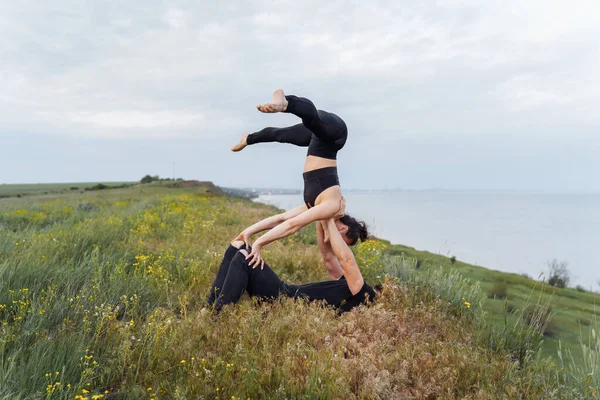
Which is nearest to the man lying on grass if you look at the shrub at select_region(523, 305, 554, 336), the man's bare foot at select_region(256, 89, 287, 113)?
the man's bare foot at select_region(256, 89, 287, 113)

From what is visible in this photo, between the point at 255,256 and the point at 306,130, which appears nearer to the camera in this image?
the point at 255,256

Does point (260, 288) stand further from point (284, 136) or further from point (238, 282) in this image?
point (284, 136)

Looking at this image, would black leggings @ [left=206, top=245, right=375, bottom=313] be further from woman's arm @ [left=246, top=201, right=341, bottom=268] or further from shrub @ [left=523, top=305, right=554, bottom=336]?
shrub @ [left=523, top=305, right=554, bottom=336]

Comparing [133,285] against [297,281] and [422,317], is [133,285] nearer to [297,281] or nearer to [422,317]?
[297,281]

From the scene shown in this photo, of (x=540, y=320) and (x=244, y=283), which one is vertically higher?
(x=244, y=283)

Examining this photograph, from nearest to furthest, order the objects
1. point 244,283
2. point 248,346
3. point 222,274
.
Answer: point 248,346, point 244,283, point 222,274

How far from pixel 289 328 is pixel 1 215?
13.1m

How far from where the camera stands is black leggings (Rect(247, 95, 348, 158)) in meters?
3.62

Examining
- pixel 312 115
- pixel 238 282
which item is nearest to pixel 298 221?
pixel 238 282

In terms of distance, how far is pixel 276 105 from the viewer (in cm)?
332

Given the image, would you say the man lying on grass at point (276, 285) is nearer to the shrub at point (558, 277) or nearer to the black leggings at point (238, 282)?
the black leggings at point (238, 282)

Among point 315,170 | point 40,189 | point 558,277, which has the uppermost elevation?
point 315,170

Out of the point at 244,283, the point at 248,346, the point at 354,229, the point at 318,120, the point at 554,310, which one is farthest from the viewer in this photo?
the point at 554,310

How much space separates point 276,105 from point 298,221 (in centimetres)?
149
